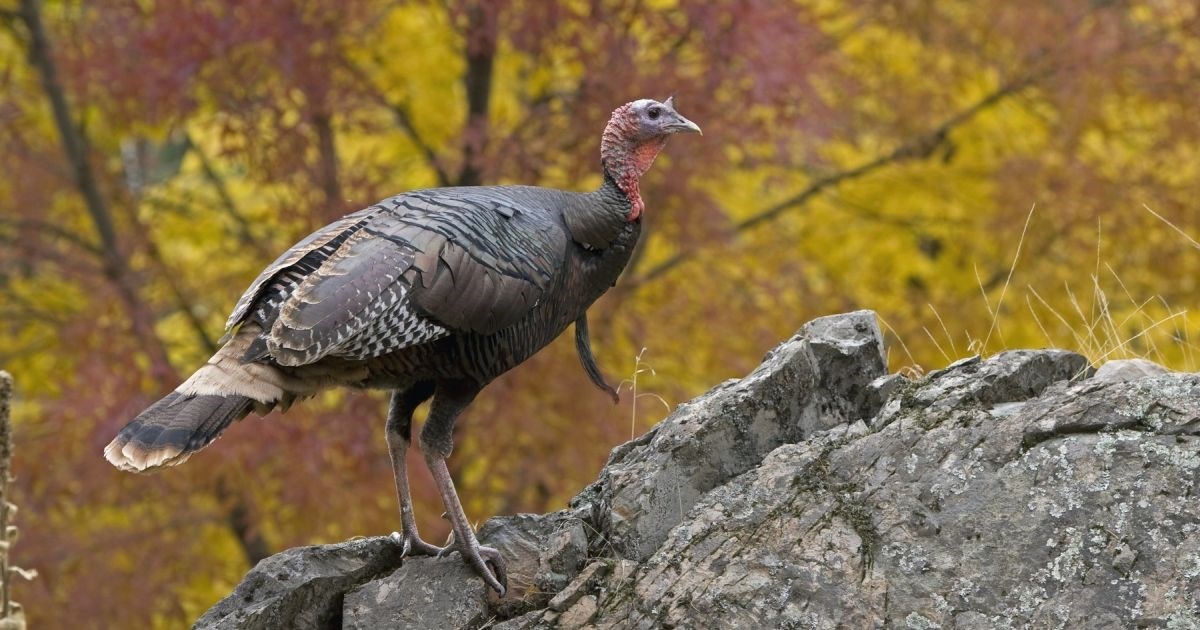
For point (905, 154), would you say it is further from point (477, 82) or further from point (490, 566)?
point (490, 566)

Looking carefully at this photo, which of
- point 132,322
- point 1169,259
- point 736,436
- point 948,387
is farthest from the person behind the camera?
point 1169,259

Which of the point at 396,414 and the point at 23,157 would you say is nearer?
the point at 396,414

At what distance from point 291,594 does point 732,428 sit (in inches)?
55.2

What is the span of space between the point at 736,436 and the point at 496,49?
5303 millimetres

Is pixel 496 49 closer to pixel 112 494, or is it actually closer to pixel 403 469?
pixel 112 494

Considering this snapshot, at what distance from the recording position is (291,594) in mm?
4289

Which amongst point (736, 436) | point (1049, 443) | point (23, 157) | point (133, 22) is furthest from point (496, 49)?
point (1049, 443)

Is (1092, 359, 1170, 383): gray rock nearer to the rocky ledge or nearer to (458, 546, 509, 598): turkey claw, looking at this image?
the rocky ledge

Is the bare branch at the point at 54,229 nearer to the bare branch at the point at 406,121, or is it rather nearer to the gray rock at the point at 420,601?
the bare branch at the point at 406,121

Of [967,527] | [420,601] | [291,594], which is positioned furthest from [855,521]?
[291,594]

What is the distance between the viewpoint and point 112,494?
29.4 ft

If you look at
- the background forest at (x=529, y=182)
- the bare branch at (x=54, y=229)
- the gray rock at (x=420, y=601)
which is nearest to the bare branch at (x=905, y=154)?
the background forest at (x=529, y=182)

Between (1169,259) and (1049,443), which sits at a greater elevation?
(1049,443)

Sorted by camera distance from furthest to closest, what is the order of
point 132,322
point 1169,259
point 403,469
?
point 1169,259, point 132,322, point 403,469
